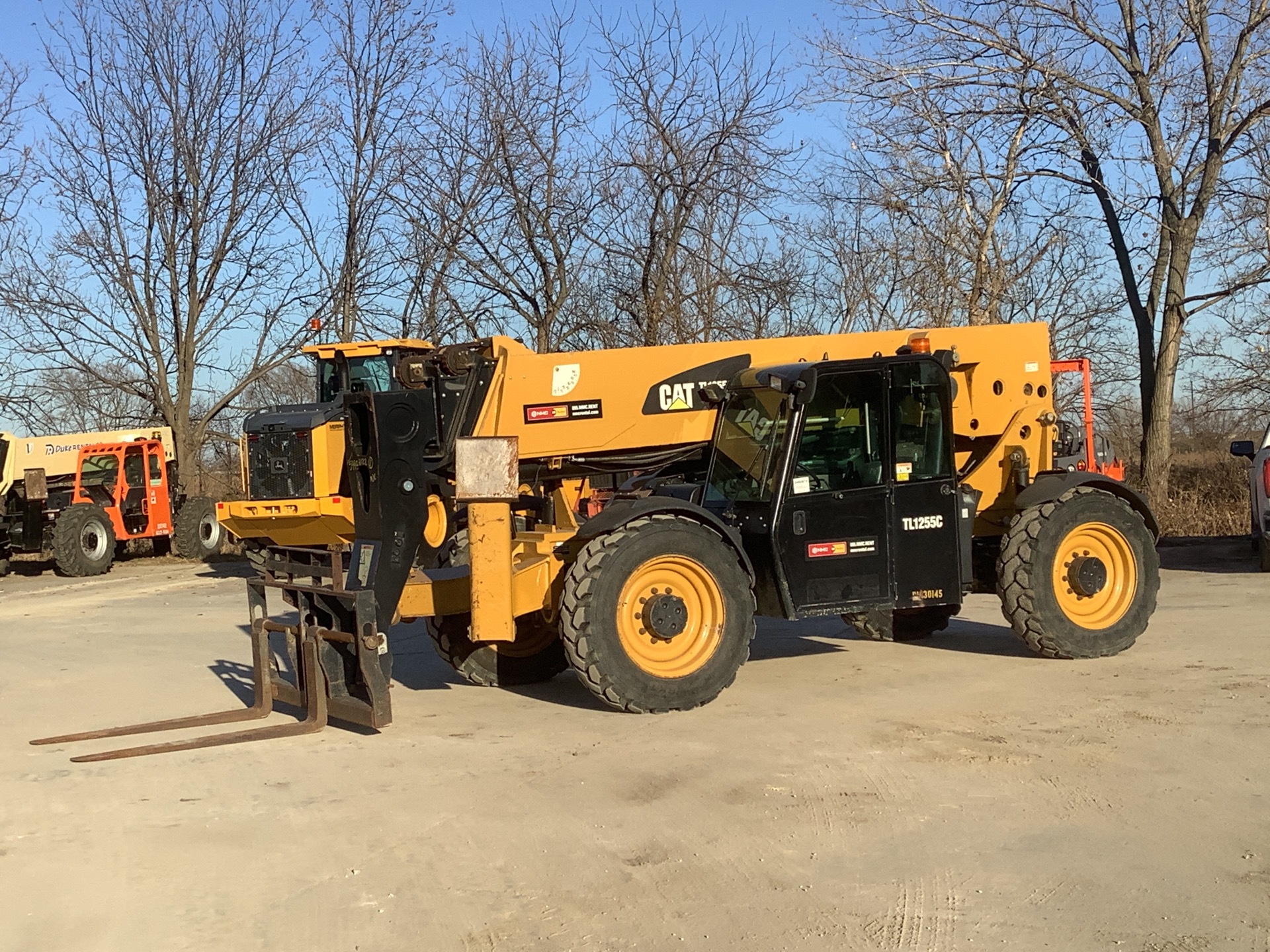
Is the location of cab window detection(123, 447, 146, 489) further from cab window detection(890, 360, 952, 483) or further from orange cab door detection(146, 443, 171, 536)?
cab window detection(890, 360, 952, 483)

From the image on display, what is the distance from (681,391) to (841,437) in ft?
4.10

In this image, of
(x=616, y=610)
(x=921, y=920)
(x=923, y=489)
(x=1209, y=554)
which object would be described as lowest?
(x=921, y=920)

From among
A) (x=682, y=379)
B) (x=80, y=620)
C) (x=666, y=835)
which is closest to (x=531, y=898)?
(x=666, y=835)

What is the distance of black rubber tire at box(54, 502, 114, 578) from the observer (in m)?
Answer: 22.6

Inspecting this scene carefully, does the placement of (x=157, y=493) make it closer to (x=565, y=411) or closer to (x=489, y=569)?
(x=565, y=411)

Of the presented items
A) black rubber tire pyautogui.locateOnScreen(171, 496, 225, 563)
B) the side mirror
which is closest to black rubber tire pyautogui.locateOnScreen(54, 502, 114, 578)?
black rubber tire pyautogui.locateOnScreen(171, 496, 225, 563)

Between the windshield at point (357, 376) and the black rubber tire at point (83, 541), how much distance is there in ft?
22.1

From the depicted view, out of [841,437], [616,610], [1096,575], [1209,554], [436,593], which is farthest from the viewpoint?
[1209,554]

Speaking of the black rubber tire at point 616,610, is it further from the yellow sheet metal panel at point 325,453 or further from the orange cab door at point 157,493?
the orange cab door at point 157,493

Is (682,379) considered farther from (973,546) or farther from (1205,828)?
(1205,828)

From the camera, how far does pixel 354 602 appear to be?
784 centimetres

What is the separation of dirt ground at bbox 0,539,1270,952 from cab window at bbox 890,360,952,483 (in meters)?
1.51

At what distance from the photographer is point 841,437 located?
29.2 feet

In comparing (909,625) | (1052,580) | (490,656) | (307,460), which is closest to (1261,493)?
(909,625)
